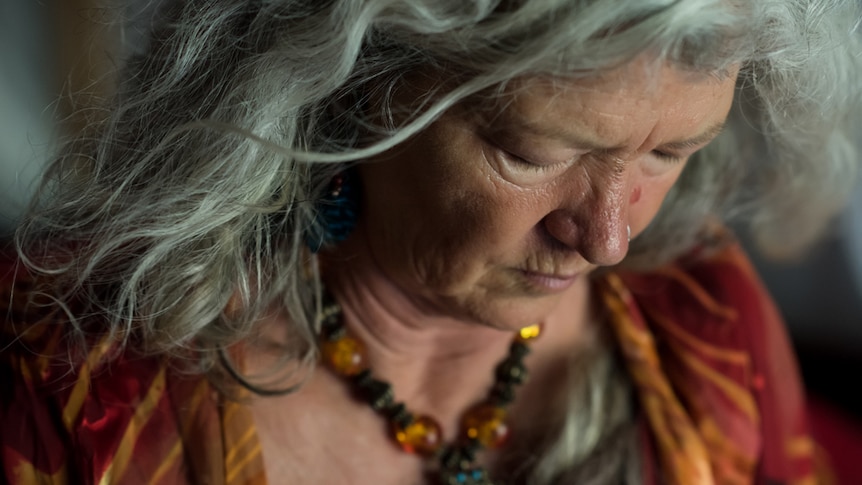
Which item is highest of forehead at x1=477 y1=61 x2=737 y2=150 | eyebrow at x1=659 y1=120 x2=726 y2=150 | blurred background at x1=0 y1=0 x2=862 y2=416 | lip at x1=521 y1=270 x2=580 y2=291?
forehead at x1=477 y1=61 x2=737 y2=150

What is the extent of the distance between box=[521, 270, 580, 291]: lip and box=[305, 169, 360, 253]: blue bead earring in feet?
0.67

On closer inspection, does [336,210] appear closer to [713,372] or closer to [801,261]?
[713,372]

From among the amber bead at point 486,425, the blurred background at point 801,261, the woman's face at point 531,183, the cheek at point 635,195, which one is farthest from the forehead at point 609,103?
the blurred background at point 801,261

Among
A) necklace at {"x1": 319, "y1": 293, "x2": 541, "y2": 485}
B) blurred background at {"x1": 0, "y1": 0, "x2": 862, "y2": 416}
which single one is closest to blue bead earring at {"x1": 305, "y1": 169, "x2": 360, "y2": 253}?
necklace at {"x1": 319, "y1": 293, "x2": 541, "y2": 485}

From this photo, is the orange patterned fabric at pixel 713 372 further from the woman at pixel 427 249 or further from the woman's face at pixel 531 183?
the woman's face at pixel 531 183

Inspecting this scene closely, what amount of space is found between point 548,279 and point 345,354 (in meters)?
0.28

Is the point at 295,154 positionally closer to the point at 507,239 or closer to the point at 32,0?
the point at 507,239

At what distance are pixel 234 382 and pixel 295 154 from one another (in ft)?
1.12

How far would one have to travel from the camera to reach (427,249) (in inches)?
32.6

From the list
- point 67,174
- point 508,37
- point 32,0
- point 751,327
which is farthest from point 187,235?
point 32,0

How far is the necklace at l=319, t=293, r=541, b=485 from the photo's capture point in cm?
99

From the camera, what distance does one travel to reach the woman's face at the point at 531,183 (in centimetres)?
67

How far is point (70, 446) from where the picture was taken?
0.86 metres

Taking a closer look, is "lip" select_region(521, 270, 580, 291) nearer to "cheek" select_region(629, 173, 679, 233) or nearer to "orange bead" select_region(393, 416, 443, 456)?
"cheek" select_region(629, 173, 679, 233)
